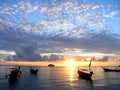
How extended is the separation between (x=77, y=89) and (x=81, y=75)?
64382 millimetres

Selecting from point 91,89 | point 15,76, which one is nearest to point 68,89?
point 91,89

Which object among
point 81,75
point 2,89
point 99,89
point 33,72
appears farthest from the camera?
point 33,72

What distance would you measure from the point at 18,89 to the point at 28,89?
4.03 metres

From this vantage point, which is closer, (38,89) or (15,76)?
(38,89)

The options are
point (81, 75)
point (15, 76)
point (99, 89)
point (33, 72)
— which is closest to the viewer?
point (99, 89)

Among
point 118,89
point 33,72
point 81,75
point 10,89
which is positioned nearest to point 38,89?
point 10,89

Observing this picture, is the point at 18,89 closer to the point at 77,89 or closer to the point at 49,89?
the point at 49,89

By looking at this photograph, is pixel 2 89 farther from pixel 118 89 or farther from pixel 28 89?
pixel 118 89

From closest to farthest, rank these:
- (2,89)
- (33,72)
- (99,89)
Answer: (2,89)
(99,89)
(33,72)

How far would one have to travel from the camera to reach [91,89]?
81062 mm

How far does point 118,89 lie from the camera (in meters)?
79.2

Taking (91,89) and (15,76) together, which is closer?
(91,89)

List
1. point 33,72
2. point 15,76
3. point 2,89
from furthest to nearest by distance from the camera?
point 33,72 < point 15,76 < point 2,89

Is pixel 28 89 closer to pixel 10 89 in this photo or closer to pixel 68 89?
pixel 10 89
